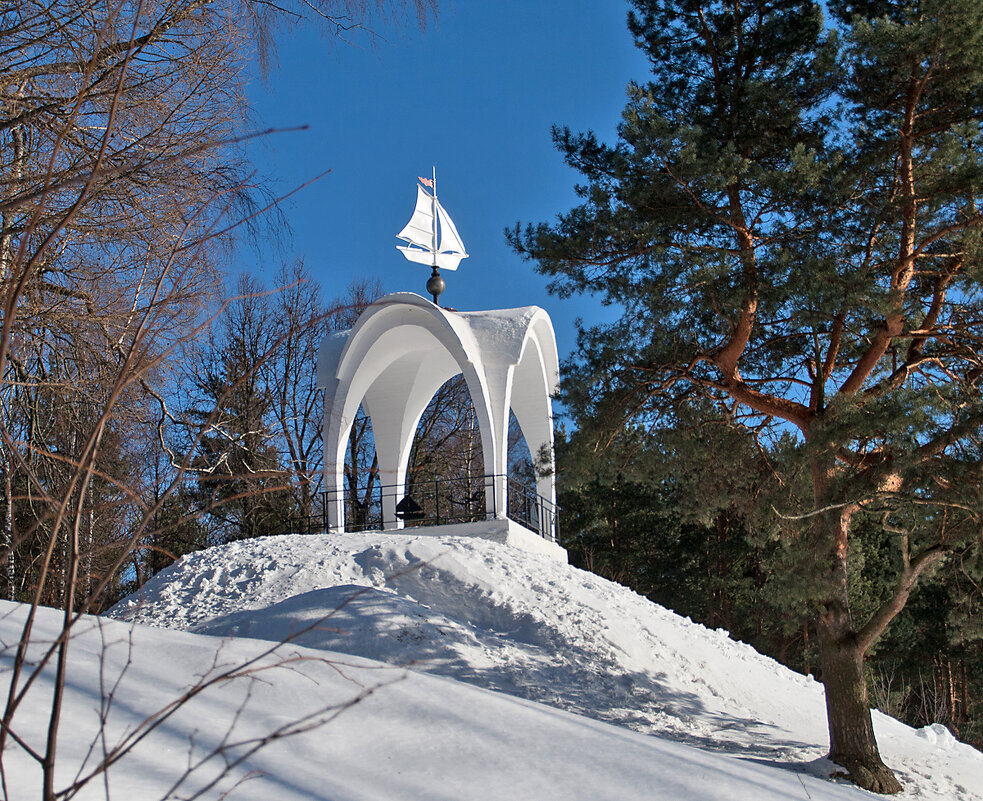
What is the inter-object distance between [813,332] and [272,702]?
21.6ft

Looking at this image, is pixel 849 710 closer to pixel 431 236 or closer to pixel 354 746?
pixel 354 746

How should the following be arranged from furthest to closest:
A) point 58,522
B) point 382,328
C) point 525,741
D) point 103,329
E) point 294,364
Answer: point 294,364, point 382,328, point 103,329, point 525,741, point 58,522

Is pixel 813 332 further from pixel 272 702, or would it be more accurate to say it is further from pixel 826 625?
pixel 272 702

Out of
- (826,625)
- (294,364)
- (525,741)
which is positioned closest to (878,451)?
(826,625)

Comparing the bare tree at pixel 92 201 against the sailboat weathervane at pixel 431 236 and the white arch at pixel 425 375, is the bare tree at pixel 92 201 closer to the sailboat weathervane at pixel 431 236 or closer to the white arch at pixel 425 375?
the white arch at pixel 425 375

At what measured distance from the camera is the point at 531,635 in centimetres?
984

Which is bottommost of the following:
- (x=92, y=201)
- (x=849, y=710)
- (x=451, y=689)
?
(x=849, y=710)

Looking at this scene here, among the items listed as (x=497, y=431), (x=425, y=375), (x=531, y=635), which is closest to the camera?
(x=531, y=635)

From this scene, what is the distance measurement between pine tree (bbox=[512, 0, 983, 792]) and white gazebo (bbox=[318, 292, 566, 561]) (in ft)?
15.6

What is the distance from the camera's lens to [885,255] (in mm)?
8789

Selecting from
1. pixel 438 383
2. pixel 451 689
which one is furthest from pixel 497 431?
pixel 451 689

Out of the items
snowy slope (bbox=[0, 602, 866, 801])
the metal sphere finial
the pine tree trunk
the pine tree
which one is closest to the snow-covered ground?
snowy slope (bbox=[0, 602, 866, 801])

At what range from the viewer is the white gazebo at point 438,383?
14.8 m

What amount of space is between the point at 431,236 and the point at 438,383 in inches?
114
